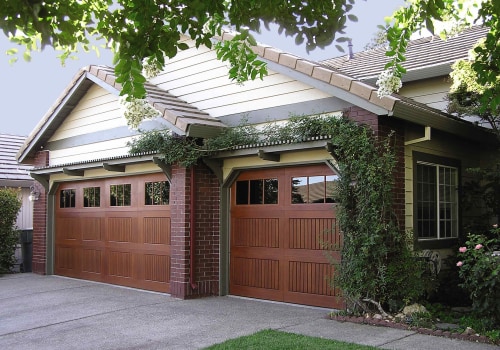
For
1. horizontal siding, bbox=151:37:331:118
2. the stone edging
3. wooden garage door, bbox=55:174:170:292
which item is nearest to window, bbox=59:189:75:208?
wooden garage door, bbox=55:174:170:292

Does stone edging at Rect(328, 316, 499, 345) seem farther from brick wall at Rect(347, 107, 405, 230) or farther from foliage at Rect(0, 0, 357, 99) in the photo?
foliage at Rect(0, 0, 357, 99)

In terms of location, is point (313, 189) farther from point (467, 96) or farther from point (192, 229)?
point (467, 96)

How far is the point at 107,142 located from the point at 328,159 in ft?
20.1

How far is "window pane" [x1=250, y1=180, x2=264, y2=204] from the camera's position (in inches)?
406

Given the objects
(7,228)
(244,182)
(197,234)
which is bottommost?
(7,228)

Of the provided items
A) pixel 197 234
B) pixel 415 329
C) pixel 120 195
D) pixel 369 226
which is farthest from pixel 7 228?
pixel 415 329

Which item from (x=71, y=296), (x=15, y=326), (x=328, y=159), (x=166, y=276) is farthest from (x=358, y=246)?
(x=71, y=296)

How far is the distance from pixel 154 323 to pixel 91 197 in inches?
240

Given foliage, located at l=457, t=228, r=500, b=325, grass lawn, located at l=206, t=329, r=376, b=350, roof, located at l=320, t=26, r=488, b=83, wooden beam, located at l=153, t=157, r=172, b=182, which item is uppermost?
roof, located at l=320, t=26, r=488, b=83

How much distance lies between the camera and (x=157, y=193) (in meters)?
11.6

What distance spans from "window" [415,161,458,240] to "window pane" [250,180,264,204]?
274 cm

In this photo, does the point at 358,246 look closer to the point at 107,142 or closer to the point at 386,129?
the point at 386,129

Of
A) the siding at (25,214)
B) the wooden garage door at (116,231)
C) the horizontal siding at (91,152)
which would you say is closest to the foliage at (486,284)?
the wooden garage door at (116,231)

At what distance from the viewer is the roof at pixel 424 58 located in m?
11.0
